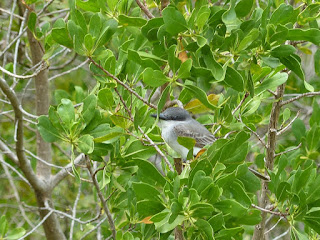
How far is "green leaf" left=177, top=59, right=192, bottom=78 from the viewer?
232cm

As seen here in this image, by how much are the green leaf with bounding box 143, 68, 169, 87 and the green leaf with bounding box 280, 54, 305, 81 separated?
2.20ft

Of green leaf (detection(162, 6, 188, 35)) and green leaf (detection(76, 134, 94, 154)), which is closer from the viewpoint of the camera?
green leaf (detection(162, 6, 188, 35))

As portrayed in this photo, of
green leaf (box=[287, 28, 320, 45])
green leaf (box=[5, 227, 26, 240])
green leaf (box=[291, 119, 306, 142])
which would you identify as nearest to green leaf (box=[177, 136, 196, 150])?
green leaf (box=[287, 28, 320, 45])

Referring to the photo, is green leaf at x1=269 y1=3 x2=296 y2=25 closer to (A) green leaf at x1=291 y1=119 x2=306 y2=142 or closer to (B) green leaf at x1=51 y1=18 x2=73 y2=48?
(B) green leaf at x1=51 y1=18 x2=73 y2=48

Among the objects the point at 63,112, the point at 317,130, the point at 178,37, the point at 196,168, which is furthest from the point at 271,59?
the point at 317,130

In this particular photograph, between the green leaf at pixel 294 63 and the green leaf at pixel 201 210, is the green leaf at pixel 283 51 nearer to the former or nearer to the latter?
the green leaf at pixel 294 63

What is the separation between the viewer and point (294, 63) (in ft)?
8.82

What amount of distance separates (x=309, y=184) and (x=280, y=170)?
209 mm

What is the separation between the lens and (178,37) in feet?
8.16

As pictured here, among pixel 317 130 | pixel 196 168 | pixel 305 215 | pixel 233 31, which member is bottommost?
pixel 317 130

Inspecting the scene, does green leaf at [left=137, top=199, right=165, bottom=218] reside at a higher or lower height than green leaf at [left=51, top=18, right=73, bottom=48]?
lower

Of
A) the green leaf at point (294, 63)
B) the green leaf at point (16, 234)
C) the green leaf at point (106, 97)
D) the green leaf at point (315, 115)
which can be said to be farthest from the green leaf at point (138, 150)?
the green leaf at point (315, 115)

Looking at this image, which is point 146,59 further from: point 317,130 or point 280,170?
point 317,130

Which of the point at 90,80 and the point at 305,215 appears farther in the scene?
the point at 90,80
